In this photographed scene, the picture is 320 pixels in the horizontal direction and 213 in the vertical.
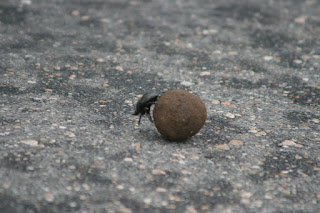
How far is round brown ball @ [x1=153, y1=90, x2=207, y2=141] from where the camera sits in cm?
416

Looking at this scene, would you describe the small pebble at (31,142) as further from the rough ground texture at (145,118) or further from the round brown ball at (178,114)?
the round brown ball at (178,114)

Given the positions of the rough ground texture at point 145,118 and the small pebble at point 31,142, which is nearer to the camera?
the rough ground texture at point 145,118

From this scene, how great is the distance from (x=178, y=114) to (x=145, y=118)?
1.11 metres

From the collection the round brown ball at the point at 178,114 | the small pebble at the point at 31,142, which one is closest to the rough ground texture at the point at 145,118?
the small pebble at the point at 31,142

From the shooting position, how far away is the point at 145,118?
5180mm

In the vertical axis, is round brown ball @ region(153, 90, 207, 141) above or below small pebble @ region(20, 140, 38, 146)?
above

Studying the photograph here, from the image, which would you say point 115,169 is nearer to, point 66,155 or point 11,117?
point 66,155

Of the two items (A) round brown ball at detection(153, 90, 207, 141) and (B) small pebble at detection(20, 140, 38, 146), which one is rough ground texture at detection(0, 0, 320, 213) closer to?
(B) small pebble at detection(20, 140, 38, 146)

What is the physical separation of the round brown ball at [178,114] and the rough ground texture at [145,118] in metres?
0.25

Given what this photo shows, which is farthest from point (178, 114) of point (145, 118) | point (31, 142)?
point (31, 142)

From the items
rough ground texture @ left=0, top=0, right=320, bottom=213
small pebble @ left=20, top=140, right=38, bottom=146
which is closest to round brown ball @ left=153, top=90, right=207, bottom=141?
rough ground texture @ left=0, top=0, right=320, bottom=213

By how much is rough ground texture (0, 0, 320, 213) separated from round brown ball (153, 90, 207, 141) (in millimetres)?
254

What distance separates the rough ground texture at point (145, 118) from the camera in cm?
355

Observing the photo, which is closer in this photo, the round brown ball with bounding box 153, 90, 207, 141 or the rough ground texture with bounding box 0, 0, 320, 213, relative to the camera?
the rough ground texture with bounding box 0, 0, 320, 213
